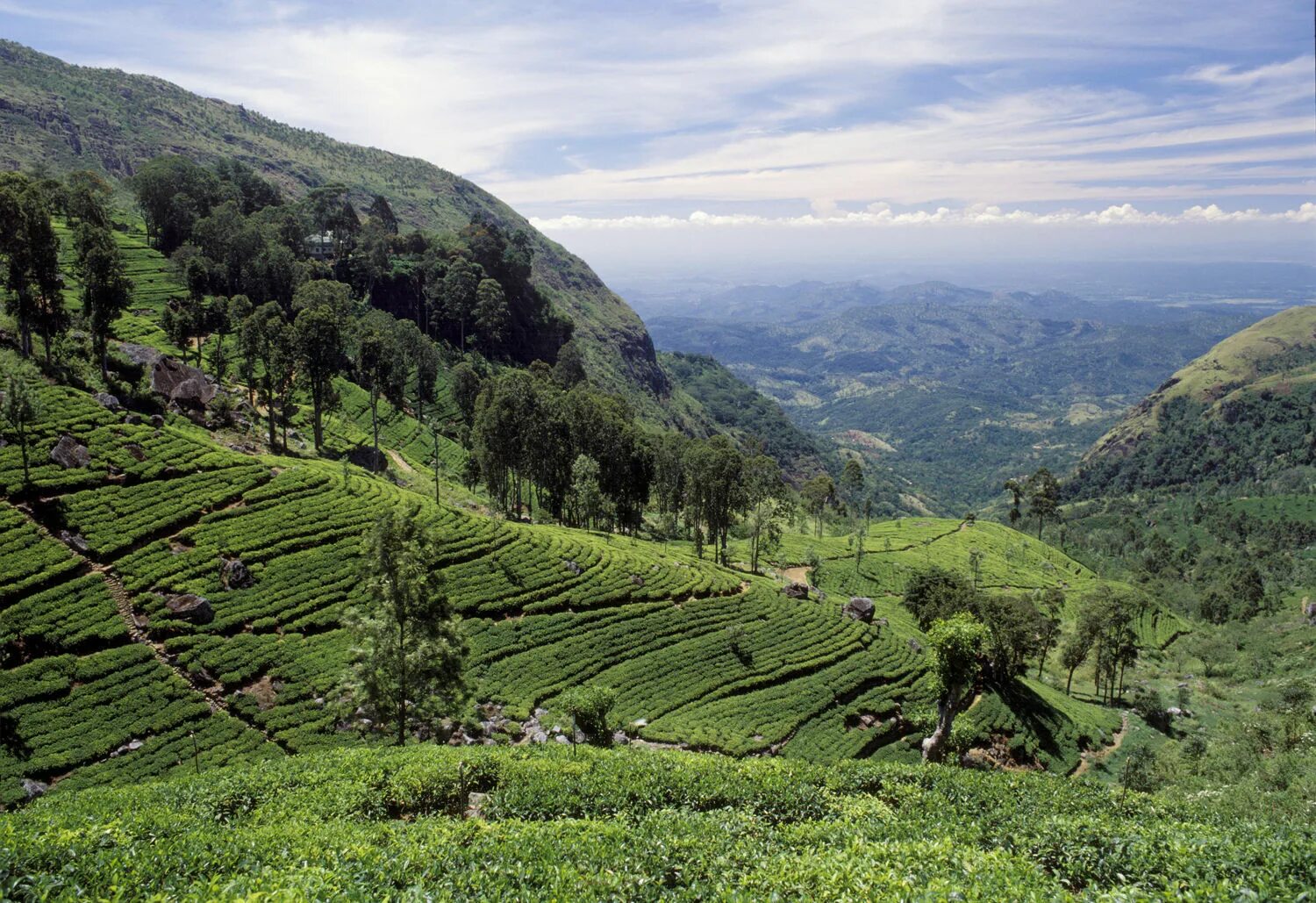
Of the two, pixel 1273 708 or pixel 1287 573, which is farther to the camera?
pixel 1287 573

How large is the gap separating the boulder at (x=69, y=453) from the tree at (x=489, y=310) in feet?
291

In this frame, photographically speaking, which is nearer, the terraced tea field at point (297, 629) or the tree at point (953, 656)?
the tree at point (953, 656)

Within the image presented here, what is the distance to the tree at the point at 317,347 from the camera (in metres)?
72.4

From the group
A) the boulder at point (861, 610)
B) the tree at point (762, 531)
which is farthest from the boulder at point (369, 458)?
the boulder at point (861, 610)

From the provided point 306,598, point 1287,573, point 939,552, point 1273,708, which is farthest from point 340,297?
point 1287,573

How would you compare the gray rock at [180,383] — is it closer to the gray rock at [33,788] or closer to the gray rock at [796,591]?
the gray rock at [33,788]

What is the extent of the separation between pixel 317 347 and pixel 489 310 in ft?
206

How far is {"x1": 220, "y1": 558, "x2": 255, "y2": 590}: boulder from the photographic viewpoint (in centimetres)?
4244

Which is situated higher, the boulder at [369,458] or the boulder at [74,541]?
the boulder at [74,541]

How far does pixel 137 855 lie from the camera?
40.3 feet

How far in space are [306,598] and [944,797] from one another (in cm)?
4083

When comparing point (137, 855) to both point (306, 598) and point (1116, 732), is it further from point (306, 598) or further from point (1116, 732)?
point (1116, 732)

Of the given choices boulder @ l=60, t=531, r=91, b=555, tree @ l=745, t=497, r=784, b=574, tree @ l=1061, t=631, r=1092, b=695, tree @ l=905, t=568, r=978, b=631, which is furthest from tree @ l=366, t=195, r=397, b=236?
tree @ l=1061, t=631, r=1092, b=695

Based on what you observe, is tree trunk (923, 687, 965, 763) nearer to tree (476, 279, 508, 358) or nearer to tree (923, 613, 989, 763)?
tree (923, 613, 989, 763)
